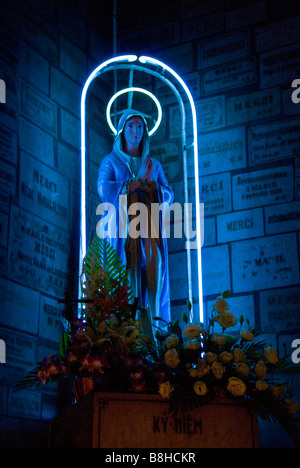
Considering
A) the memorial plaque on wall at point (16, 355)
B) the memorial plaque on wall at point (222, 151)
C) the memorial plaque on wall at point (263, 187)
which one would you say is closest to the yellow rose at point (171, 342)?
Answer: the memorial plaque on wall at point (16, 355)

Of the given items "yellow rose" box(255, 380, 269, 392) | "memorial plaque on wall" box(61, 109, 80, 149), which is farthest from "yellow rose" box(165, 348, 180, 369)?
"memorial plaque on wall" box(61, 109, 80, 149)

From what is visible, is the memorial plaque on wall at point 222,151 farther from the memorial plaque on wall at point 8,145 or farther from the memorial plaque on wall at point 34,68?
the memorial plaque on wall at point 8,145

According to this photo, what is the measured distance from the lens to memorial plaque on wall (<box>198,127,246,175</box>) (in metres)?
5.16

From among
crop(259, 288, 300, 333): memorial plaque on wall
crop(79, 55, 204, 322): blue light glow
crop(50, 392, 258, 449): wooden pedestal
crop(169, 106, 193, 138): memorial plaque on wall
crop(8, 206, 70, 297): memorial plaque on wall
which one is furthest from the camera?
crop(169, 106, 193, 138): memorial plaque on wall

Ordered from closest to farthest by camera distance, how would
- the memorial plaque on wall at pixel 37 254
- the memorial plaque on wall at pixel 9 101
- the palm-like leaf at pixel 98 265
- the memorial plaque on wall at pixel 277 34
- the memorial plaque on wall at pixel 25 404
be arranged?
the palm-like leaf at pixel 98 265 < the memorial plaque on wall at pixel 25 404 < the memorial plaque on wall at pixel 37 254 < the memorial plaque on wall at pixel 9 101 < the memorial plaque on wall at pixel 277 34

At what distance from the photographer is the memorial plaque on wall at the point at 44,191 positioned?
4.39 meters

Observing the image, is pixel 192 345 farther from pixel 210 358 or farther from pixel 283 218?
pixel 283 218

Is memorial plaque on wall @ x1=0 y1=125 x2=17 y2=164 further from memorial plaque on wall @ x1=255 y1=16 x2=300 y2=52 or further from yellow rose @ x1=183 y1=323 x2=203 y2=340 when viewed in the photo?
memorial plaque on wall @ x1=255 y1=16 x2=300 y2=52

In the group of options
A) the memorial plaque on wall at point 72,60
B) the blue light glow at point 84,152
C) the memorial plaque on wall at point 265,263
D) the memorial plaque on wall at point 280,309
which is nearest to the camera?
the blue light glow at point 84,152

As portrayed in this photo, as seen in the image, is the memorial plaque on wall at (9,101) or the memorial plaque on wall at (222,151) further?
the memorial plaque on wall at (222,151)

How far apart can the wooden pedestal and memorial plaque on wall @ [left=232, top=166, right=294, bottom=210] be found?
2134 mm

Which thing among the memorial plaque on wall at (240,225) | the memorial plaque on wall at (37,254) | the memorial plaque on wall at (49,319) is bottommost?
the memorial plaque on wall at (49,319)

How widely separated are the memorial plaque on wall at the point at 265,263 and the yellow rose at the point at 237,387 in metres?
1.84
